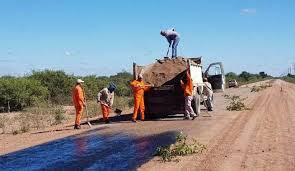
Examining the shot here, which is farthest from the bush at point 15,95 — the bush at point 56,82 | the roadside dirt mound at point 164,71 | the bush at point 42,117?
the roadside dirt mound at point 164,71

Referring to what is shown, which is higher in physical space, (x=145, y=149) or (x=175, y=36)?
(x=175, y=36)

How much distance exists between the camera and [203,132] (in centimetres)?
1518

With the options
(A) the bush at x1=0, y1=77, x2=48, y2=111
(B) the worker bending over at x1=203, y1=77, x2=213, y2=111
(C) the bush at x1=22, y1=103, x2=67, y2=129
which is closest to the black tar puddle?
(C) the bush at x1=22, y1=103, x2=67, y2=129

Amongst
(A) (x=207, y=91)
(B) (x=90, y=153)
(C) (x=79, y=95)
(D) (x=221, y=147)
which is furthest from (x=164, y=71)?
(B) (x=90, y=153)

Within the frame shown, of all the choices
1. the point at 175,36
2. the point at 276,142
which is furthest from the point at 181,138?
the point at 175,36

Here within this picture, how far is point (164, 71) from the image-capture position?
67.9 feet

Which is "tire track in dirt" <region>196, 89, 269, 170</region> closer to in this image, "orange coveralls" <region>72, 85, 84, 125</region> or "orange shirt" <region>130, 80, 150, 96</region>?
"orange shirt" <region>130, 80, 150, 96</region>

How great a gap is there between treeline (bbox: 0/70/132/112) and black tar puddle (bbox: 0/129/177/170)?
17484mm

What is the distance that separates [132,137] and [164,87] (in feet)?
17.8

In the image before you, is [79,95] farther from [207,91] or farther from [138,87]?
[207,91]

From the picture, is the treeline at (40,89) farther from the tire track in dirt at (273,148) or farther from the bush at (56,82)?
the tire track in dirt at (273,148)

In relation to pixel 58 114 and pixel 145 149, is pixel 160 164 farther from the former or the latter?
pixel 58 114

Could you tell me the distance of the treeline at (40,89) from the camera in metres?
32.4

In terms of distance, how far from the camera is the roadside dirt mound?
67.1 feet
